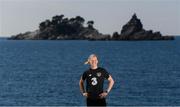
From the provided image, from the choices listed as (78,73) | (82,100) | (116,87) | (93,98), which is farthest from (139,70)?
(93,98)

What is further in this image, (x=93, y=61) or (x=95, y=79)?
(x=95, y=79)

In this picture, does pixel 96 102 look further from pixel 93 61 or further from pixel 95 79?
pixel 93 61

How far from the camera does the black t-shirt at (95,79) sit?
47.9 feet

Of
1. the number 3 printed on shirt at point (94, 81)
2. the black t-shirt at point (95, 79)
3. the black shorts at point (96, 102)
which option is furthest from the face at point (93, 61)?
the black shorts at point (96, 102)

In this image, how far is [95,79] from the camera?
14.6 metres

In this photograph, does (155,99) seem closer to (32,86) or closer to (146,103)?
(146,103)

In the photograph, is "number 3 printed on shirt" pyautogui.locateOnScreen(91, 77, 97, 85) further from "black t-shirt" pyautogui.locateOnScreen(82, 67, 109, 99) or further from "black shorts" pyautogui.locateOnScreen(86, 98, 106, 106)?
"black shorts" pyautogui.locateOnScreen(86, 98, 106, 106)

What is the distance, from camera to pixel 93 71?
47.9ft

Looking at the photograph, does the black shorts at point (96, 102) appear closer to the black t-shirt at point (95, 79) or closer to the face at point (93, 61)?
the black t-shirt at point (95, 79)

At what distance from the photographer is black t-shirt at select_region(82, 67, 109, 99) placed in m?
14.6

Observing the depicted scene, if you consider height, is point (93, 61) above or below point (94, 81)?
above

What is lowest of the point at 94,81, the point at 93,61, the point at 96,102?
the point at 96,102

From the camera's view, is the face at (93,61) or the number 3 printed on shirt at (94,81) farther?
the number 3 printed on shirt at (94,81)

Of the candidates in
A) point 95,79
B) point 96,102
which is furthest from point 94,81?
point 96,102
